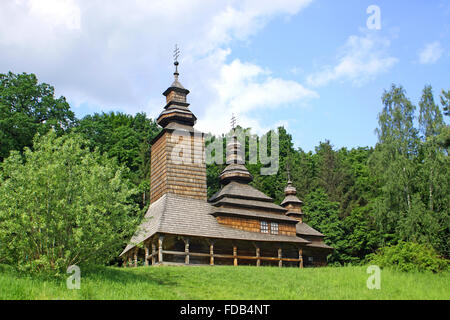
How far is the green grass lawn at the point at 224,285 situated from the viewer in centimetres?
1450

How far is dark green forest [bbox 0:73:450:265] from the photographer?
1314 inches

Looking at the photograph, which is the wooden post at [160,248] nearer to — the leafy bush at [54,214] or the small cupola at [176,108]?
the leafy bush at [54,214]

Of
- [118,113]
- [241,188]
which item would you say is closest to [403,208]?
[241,188]

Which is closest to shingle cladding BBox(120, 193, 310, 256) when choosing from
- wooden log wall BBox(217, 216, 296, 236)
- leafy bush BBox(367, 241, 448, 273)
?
wooden log wall BBox(217, 216, 296, 236)

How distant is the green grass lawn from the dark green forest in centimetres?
857

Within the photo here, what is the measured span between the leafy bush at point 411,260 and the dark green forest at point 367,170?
6.47 m

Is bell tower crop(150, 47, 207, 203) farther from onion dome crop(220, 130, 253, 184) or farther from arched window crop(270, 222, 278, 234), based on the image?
arched window crop(270, 222, 278, 234)

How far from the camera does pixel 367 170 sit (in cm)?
4212

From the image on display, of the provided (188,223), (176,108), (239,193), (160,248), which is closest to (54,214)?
(160,248)

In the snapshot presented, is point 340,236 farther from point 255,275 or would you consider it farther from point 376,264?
point 255,275

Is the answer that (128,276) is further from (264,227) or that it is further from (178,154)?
(178,154)
